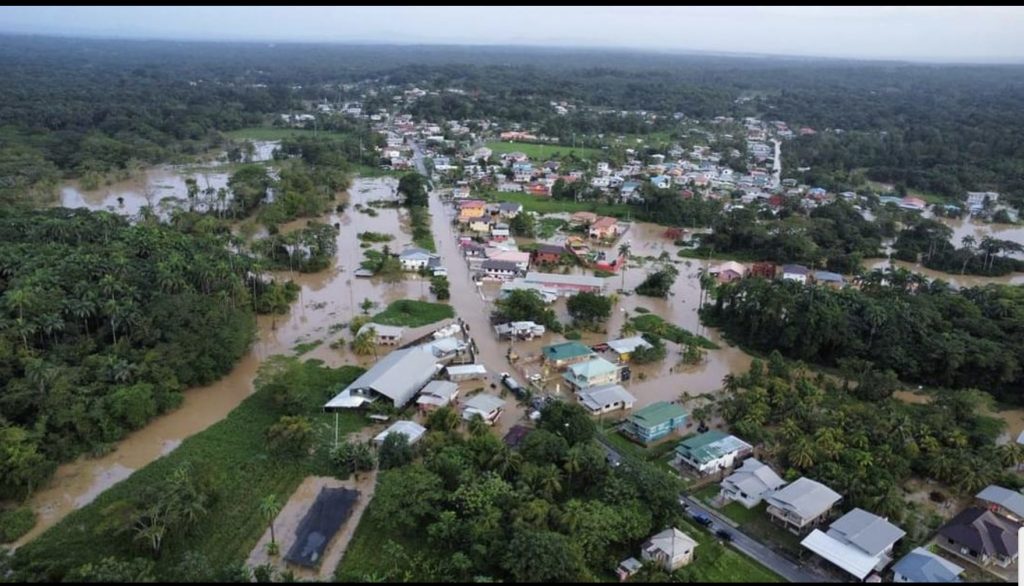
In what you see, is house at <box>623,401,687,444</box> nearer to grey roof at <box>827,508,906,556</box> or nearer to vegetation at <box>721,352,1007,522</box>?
vegetation at <box>721,352,1007,522</box>

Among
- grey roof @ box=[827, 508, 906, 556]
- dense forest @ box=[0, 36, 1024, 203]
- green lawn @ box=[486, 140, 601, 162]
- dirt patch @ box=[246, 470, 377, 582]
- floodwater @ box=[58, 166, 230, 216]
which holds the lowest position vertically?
dirt patch @ box=[246, 470, 377, 582]

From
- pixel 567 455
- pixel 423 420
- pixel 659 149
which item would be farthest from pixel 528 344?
pixel 659 149

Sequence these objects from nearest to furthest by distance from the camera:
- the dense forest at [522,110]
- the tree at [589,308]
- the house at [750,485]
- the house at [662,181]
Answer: the house at [750,485]
the tree at [589,308]
the house at [662,181]
the dense forest at [522,110]

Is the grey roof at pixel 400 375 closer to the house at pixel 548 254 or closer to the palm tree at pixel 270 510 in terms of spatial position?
the palm tree at pixel 270 510

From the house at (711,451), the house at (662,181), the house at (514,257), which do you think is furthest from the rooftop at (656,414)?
the house at (662,181)

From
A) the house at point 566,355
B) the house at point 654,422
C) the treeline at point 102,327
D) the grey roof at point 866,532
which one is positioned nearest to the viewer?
the grey roof at point 866,532

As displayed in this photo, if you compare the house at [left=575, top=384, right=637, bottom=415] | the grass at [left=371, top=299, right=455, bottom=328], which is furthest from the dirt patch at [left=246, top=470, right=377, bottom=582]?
the grass at [left=371, top=299, right=455, bottom=328]
